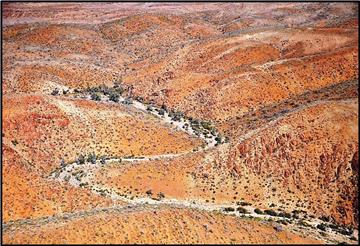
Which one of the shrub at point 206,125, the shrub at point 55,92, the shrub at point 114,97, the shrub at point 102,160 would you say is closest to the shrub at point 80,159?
the shrub at point 102,160

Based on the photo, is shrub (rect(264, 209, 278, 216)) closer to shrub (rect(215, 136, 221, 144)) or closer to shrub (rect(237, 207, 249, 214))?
shrub (rect(237, 207, 249, 214))

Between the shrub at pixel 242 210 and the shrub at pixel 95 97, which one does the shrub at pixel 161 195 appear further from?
the shrub at pixel 95 97

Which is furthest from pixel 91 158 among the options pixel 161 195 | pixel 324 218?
pixel 324 218

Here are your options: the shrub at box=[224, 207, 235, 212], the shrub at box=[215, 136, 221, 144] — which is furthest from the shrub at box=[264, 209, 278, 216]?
the shrub at box=[215, 136, 221, 144]

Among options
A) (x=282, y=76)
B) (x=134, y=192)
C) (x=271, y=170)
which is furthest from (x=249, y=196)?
(x=282, y=76)

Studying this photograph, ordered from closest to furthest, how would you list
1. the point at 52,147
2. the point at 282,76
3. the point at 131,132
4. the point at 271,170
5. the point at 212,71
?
1. the point at 271,170
2. the point at 52,147
3. the point at 131,132
4. the point at 282,76
5. the point at 212,71

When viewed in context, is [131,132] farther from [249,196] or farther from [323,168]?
[323,168]

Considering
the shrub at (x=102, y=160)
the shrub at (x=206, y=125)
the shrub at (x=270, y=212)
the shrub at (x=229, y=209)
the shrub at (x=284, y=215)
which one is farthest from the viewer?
the shrub at (x=206, y=125)

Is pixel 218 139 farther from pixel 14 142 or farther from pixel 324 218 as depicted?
pixel 14 142
